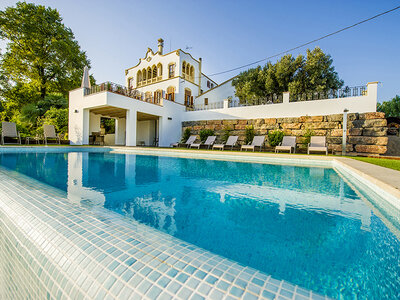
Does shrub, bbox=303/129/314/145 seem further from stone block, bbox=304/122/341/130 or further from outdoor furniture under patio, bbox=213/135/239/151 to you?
outdoor furniture under patio, bbox=213/135/239/151

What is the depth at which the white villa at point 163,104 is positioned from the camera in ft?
34.3

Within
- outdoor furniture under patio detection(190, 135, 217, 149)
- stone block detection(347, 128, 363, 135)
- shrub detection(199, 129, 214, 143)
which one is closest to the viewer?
stone block detection(347, 128, 363, 135)

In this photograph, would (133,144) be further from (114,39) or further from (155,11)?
(155,11)

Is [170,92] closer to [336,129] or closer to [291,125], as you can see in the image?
[291,125]

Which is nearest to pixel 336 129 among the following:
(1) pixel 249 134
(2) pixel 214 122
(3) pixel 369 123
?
(3) pixel 369 123

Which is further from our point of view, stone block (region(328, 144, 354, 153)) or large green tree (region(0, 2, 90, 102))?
large green tree (region(0, 2, 90, 102))

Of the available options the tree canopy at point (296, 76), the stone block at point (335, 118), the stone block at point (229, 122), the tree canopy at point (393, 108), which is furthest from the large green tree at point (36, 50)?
the tree canopy at point (393, 108)

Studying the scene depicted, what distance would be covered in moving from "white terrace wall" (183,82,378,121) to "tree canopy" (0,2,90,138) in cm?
1369

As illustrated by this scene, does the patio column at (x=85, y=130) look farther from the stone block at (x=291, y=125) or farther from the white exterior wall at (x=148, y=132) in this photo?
the stone block at (x=291, y=125)

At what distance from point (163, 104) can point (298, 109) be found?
9.12 meters

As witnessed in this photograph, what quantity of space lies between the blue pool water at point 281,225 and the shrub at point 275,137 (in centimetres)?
731

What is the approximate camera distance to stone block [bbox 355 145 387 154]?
8.57m

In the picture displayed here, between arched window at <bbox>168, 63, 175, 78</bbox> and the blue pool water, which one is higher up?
arched window at <bbox>168, 63, 175, 78</bbox>

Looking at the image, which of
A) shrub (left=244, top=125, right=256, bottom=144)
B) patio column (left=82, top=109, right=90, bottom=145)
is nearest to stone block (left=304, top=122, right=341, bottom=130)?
shrub (left=244, top=125, right=256, bottom=144)
